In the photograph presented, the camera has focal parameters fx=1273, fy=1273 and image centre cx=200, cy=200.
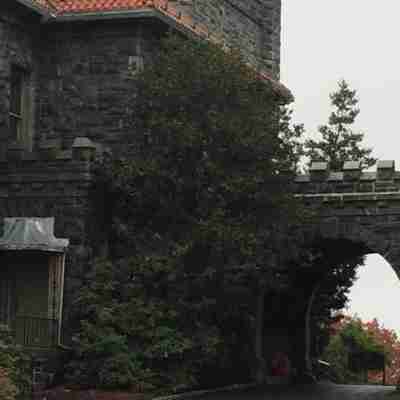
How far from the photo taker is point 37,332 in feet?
81.6

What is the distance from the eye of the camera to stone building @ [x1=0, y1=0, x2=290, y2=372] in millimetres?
25281

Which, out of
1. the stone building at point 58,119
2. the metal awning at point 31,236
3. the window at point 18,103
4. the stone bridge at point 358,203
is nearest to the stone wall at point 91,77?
the stone building at point 58,119

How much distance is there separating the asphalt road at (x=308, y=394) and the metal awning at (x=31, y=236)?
427 centimetres

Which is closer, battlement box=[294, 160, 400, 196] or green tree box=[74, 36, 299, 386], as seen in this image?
→ green tree box=[74, 36, 299, 386]

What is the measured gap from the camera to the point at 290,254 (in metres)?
27.6

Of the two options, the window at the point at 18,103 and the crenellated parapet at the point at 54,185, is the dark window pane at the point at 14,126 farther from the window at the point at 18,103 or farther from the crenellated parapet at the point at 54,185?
the crenellated parapet at the point at 54,185

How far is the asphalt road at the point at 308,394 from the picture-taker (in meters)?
25.0

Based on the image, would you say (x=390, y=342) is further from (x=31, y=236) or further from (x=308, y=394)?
(x=31, y=236)

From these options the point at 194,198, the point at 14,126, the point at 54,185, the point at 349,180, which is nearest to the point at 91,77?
the point at 14,126

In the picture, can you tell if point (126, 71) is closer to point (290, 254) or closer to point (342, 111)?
point (290, 254)

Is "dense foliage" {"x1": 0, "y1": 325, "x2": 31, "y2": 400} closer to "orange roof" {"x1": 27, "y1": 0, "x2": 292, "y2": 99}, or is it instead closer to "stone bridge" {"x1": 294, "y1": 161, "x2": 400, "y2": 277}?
"stone bridge" {"x1": 294, "y1": 161, "x2": 400, "y2": 277}

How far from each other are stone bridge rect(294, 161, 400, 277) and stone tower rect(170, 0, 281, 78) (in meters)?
5.19

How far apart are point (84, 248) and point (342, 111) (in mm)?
20627

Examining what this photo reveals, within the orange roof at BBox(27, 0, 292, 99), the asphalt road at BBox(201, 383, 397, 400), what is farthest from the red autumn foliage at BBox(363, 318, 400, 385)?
the orange roof at BBox(27, 0, 292, 99)
